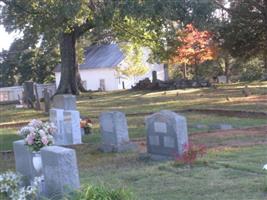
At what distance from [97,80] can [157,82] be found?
26497mm

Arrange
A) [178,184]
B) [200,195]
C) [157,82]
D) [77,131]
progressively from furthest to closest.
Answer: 1. [157,82]
2. [77,131]
3. [178,184]
4. [200,195]

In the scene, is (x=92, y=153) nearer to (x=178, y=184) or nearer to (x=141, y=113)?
(x=178, y=184)

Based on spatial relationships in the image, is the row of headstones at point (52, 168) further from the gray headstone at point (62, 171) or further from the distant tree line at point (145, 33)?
the distant tree line at point (145, 33)

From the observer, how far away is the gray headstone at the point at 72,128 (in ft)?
57.2

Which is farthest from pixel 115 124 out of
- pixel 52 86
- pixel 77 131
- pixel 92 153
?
pixel 52 86

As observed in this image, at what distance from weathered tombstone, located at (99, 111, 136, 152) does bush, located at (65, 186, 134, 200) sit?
8.22 metres

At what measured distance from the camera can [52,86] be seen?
59000mm

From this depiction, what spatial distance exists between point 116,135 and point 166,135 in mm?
2211

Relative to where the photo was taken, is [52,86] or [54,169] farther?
[52,86]

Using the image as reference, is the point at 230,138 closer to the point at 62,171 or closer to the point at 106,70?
the point at 62,171

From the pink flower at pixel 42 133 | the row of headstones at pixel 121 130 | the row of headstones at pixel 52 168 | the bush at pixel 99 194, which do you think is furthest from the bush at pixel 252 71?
the bush at pixel 99 194

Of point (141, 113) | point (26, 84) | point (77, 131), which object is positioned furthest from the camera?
point (26, 84)

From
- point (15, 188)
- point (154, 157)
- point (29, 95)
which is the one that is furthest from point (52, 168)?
point (29, 95)

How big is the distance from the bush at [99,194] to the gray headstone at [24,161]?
272 centimetres
